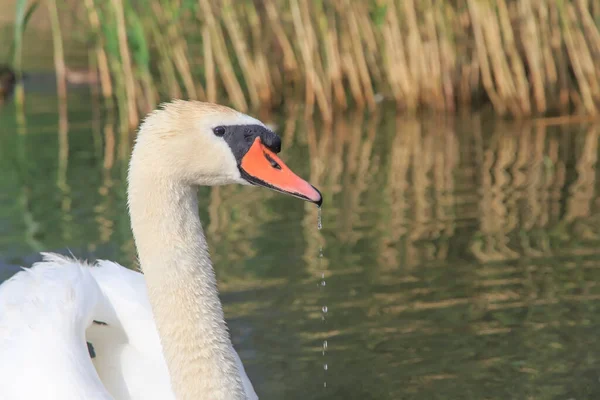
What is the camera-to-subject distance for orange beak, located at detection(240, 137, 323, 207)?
384 cm

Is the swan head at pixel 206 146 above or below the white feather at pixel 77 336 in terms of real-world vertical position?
above

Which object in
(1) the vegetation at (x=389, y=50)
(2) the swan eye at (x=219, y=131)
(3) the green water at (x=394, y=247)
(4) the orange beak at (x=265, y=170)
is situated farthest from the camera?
(1) the vegetation at (x=389, y=50)

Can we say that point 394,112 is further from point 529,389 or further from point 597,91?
point 529,389

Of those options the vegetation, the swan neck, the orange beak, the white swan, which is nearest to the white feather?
the white swan

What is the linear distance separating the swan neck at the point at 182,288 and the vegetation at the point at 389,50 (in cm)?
729

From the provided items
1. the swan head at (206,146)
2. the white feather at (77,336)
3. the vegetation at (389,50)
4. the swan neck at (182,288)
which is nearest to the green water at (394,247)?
the vegetation at (389,50)

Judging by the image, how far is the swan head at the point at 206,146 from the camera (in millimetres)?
3920

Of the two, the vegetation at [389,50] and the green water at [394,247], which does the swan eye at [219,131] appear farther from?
the vegetation at [389,50]

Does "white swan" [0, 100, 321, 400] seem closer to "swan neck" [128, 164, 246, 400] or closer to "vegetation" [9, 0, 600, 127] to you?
"swan neck" [128, 164, 246, 400]

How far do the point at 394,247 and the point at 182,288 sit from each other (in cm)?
370

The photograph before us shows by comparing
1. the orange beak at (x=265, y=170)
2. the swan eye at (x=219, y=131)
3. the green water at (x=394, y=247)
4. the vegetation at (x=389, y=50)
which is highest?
the vegetation at (x=389, y=50)

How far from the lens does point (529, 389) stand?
5273 millimetres

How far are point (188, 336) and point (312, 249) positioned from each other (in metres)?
3.60

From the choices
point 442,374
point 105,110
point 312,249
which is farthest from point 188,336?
point 105,110
